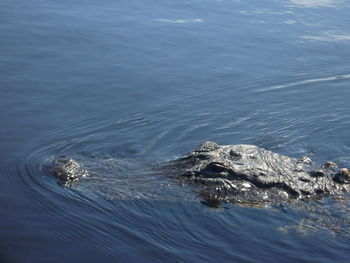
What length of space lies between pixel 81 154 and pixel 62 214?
7.15 ft

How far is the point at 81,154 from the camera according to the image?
10914 mm

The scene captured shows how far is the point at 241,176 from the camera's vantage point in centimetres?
961

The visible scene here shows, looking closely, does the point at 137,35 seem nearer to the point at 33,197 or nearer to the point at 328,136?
the point at 328,136

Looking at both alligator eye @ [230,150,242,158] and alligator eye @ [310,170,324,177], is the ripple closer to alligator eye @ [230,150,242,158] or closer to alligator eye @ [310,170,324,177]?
alligator eye @ [310,170,324,177]

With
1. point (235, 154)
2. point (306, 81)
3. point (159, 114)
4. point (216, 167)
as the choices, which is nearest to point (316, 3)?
point (306, 81)

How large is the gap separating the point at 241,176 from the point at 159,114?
4087 millimetres

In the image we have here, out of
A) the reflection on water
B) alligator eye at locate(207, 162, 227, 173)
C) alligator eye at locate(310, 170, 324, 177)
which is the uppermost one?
the reflection on water

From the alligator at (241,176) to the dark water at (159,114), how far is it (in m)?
0.25

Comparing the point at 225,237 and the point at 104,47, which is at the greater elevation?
the point at 104,47

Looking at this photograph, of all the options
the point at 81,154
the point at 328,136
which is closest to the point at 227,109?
the point at 328,136

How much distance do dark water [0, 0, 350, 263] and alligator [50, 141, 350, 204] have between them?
25 centimetres

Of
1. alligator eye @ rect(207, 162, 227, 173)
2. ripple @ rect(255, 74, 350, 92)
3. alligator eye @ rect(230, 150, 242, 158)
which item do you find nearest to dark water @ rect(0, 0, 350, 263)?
ripple @ rect(255, 74, 350, 92)

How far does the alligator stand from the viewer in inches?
376

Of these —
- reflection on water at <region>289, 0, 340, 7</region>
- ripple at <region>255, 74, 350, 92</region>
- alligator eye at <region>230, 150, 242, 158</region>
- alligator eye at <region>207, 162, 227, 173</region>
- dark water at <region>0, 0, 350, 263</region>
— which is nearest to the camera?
dark water at <region>0, 0, 350, 263</region>
